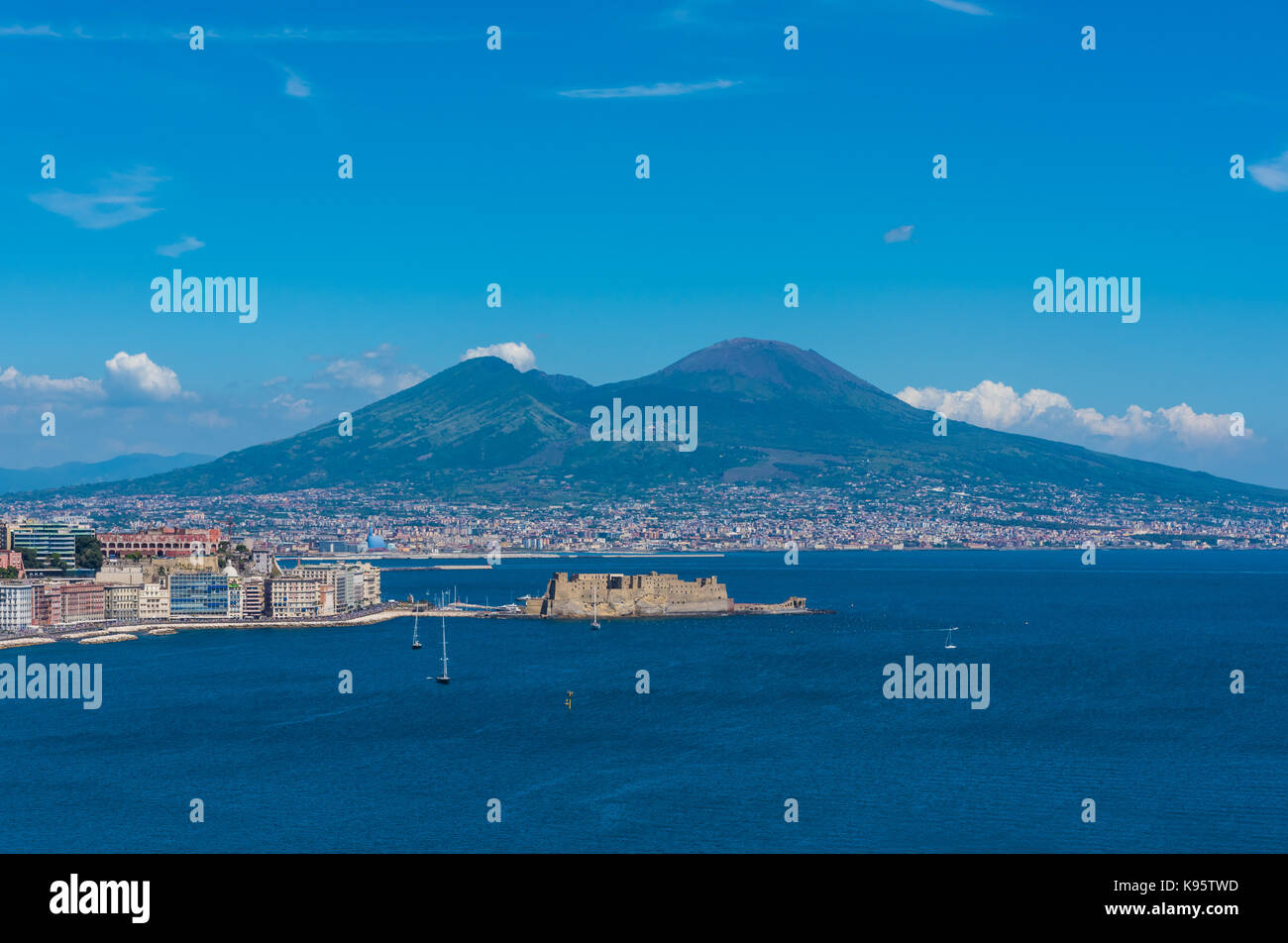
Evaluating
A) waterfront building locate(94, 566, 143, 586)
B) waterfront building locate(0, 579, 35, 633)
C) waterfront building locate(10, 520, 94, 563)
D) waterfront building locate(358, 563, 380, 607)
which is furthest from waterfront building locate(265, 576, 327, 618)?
waterfront building locate(10, 520, 94, 563)

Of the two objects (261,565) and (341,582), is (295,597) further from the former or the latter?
(261,565)

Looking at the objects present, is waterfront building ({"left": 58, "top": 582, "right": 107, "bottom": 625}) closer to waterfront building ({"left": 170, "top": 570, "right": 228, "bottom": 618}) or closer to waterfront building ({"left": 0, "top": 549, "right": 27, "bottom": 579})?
waterfront building ({"left": 170, "top": 570, "right": 228, "bottom": 618})

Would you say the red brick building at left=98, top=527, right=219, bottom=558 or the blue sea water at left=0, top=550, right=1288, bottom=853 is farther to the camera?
the red brick building at left=98, top=527, right=219, bottom=558

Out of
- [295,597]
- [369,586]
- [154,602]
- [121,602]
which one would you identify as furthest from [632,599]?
[121,602]

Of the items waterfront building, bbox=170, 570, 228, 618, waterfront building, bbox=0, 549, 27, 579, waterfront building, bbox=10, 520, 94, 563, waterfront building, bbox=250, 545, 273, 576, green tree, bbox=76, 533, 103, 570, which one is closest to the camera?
waterfront building, bbox=170, 570, 228, 618
